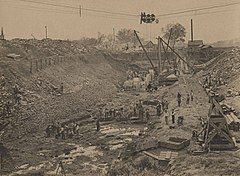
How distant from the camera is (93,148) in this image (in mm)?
7820

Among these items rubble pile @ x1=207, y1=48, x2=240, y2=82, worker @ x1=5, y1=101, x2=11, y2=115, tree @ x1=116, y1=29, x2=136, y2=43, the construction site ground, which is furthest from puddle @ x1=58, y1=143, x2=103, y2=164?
rubble pile @ x1=207, y1=48, x2=240, y2=82

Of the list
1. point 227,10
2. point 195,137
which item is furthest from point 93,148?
point 227,10

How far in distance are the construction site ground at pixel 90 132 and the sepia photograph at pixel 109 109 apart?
27 millimetres

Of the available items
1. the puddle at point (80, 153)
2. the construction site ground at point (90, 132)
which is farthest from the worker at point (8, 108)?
the puddle at point (80, 153)

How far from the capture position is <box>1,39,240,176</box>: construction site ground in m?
5.64

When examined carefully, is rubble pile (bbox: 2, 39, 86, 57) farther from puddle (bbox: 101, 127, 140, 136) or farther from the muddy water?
the muddy water

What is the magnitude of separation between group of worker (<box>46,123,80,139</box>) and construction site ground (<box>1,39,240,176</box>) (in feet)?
0.51

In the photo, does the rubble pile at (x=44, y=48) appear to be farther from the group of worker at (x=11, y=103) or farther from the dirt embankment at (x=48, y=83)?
the group of worker at (x=11, y=103)

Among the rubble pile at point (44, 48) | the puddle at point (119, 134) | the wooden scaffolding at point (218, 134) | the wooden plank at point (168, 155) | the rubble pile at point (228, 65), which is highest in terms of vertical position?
the rubble pile at point (44, 48)

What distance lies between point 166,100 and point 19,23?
6502 millimetres

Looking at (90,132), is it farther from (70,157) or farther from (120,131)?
(70,157)

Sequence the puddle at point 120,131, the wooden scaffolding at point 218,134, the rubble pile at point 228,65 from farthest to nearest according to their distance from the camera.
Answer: the rubble pile at point 228,65
the puddle at point 120,131
the wooden scaffolding at point 218,134

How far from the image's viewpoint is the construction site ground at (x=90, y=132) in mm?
5645

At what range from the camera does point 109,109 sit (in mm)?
11477
